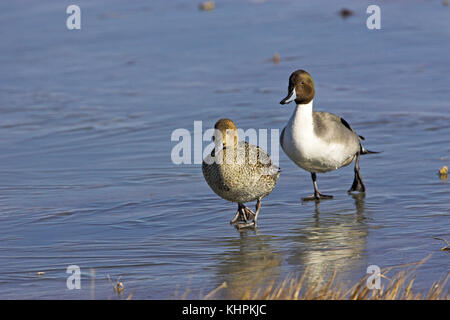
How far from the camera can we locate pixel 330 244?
19.4 ft

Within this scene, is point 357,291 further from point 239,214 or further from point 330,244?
point 239,214

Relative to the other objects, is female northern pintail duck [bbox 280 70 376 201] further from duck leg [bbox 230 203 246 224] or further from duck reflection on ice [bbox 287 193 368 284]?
duck leg [bbox 230 203 246 224]

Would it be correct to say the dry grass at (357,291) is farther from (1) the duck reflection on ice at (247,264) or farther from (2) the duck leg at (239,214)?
(2) the duck leg at (239,214)

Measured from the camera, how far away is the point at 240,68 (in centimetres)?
1220

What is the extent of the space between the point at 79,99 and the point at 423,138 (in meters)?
4.68

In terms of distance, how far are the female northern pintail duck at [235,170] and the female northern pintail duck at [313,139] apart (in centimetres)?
72

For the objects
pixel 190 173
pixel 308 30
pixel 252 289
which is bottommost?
pixel 252 289

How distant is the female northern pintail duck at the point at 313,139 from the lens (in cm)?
719

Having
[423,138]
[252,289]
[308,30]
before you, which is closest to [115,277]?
[252,289]

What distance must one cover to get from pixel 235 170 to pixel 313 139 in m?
1.16

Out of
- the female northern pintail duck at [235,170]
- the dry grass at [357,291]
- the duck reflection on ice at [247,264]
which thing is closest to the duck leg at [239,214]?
the female northern pintail duck at [235,170]

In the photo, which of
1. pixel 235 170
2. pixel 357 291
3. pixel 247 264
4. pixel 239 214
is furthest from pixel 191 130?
pixel 357 291

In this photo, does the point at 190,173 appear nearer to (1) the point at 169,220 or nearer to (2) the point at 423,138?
(1) the point at 169,220

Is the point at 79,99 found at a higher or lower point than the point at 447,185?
higher
